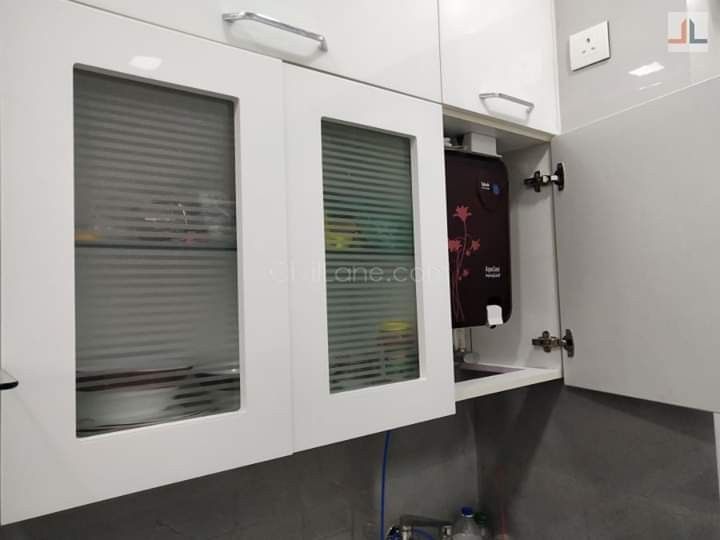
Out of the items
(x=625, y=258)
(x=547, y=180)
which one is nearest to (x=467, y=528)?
(x=625, y=258)

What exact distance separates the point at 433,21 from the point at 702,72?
593 millimetres

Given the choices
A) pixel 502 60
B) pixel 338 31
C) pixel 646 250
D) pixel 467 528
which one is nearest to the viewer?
pixel 338 31

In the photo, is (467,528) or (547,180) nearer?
(547,180)

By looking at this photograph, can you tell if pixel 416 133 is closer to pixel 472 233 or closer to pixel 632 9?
pixel 472 233

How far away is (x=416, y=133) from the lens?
959mm

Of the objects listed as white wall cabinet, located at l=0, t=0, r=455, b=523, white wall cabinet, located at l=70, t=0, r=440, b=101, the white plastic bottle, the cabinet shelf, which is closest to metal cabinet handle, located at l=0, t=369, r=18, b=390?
white wall cabinet, located at l=0, t=0, r=455, b=523

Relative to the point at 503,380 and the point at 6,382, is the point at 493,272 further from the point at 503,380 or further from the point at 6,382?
the point at 6,382

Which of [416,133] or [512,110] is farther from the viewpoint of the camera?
[512,110]

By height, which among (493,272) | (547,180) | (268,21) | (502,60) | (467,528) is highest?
(502,60)

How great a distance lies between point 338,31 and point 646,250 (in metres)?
0.78

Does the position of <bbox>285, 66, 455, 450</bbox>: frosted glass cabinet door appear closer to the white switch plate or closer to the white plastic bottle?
the white switch plate

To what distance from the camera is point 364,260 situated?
3.02ft

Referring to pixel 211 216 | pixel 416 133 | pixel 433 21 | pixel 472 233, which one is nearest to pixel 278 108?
pixel 211 216

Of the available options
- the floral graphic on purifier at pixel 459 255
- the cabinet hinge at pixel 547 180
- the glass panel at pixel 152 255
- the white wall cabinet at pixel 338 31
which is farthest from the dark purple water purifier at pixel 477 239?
the glass panel at pixel 152 255
